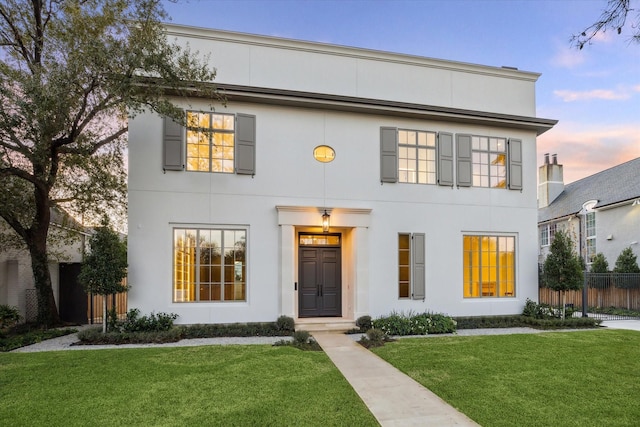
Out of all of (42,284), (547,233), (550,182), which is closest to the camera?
(42,284)

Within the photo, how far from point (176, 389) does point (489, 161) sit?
10.4 m

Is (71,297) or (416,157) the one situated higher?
(416,157)

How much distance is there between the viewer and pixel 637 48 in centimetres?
408

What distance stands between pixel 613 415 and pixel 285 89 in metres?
9.32

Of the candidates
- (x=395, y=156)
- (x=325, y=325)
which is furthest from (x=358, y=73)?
(x=325, y=325)

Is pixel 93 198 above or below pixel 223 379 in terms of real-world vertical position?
above

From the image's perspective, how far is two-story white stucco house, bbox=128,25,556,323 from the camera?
9570 millimetres

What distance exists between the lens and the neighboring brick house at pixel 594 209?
16.7 m

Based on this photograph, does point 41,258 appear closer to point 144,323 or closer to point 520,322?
point 144,323

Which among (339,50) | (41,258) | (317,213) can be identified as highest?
(339,50)

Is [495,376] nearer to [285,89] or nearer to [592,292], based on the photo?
[285,89]

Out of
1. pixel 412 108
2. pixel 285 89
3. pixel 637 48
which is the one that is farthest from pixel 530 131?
pixel 637 48

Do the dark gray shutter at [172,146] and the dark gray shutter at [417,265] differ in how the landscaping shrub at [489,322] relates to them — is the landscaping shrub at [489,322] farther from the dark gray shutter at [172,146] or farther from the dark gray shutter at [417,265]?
the dark gray shutter at [172,146]

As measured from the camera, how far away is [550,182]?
23.6 meters
